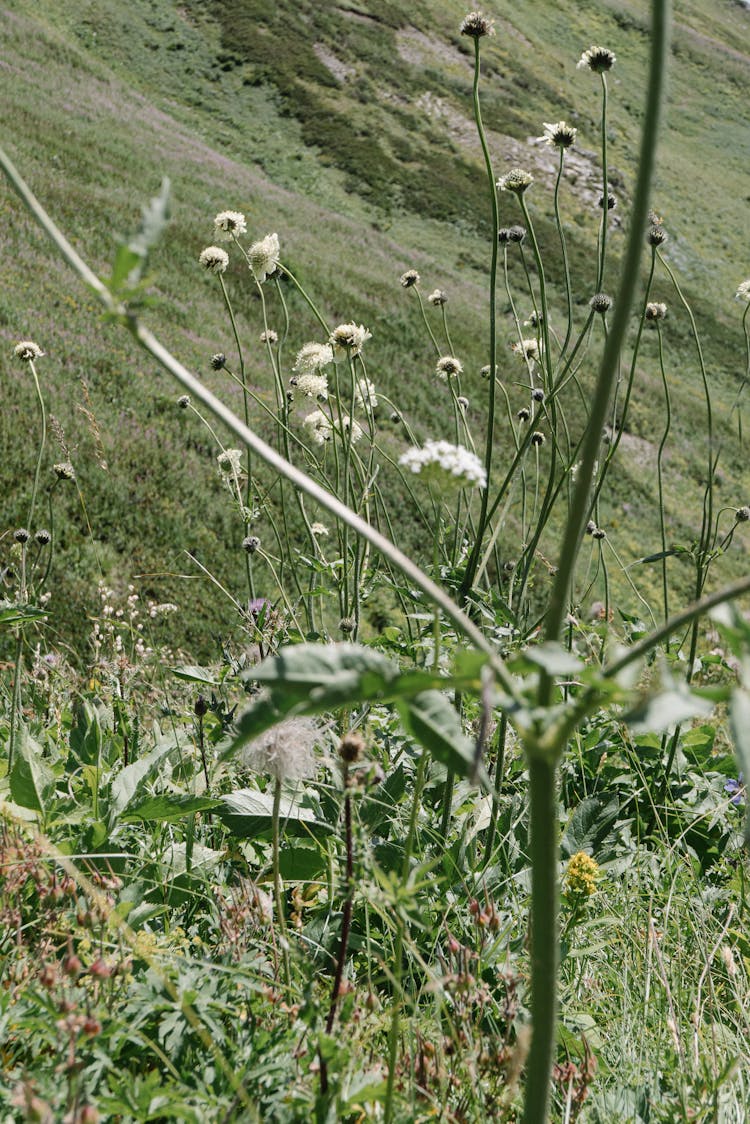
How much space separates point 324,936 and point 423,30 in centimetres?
4481

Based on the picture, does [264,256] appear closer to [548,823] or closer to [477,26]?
[477,26]

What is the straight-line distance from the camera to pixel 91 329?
439 inches

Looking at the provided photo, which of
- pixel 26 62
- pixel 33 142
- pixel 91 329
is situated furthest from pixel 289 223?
pixel 91 329

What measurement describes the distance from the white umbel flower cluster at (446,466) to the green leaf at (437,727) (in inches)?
14.8

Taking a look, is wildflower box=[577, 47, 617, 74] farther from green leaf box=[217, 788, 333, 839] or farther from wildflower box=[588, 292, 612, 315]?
green leaf box=[217, 788, 333, 839]

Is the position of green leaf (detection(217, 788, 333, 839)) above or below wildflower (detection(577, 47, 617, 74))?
below

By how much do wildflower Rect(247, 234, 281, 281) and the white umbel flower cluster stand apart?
2317 millimetres

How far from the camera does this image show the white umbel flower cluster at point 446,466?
3.66 feet

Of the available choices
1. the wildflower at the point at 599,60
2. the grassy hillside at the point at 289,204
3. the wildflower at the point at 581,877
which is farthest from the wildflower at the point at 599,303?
the wildflower at the point at 581,877

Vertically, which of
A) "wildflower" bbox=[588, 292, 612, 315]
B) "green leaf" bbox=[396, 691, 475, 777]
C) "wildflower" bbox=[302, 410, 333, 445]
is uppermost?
"green leaf" bbox=[396, 691, 475, 777]

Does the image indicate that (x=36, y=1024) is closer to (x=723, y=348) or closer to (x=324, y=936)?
(x=324, y=936)

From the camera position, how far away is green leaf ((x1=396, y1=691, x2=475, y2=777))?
794 mm

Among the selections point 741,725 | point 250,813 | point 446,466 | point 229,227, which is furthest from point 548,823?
point 229,227

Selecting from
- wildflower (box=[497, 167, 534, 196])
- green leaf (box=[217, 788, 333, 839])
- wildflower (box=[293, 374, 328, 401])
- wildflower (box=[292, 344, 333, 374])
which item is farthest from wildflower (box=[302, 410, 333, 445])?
green leaf (box=[217, 788, 333, 839])
